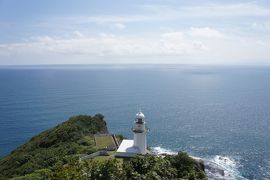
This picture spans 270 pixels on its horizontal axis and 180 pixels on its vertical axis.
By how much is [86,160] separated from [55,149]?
1379 cm

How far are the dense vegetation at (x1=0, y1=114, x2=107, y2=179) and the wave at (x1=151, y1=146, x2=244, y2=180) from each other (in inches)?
600

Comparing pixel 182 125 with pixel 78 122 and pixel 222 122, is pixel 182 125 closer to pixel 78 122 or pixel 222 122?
pixel 222 122

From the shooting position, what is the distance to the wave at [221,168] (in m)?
48.0

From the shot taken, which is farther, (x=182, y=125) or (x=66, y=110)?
(x=66, y=110)

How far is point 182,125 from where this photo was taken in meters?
79.4

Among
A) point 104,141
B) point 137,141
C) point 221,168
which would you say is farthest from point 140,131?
point 221,168

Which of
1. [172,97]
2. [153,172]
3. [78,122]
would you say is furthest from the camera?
[172,97]

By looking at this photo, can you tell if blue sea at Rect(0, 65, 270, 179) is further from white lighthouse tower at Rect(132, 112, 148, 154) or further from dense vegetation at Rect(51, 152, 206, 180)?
dense vegetation at Rect(51, 152, 206, 180)

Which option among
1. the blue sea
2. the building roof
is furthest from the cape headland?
the blue sea

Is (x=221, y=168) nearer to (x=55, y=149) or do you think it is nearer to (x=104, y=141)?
(x=104, y=141)

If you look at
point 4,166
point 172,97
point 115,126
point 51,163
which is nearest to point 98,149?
point 51,163

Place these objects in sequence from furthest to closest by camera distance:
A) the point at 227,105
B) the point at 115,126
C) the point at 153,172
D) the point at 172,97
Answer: the point at 172,97 → the point at 227,105 → the point at 115,126 → the point at 153,172

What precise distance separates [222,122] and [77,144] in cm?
4467

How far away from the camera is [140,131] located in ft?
139
